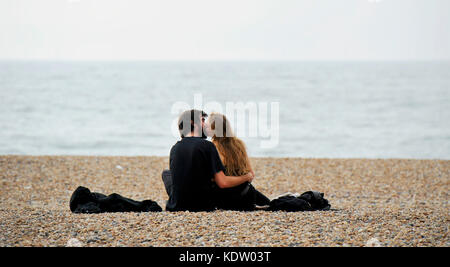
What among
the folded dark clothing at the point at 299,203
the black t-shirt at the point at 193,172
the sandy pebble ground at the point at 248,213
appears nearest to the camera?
the sandy pebble ground at the point at 248,213

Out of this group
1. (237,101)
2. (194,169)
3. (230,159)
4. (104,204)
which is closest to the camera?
(194,169)

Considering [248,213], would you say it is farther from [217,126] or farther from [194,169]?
[217,126]

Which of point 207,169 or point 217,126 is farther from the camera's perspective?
point 217,126

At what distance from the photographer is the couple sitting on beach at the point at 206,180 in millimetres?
4984

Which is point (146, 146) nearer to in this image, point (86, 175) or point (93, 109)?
point (86, 175)

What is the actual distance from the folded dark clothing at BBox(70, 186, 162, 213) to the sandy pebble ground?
9.7 inches

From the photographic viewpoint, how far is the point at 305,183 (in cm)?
895

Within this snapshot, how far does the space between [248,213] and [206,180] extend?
1.92 feet

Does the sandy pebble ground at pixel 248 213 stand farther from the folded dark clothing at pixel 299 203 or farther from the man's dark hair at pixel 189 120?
the man's dark hair at pixel 189 120

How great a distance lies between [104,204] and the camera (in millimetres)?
5488

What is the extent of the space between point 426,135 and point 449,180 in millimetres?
10972

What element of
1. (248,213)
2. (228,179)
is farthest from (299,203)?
(228,179)

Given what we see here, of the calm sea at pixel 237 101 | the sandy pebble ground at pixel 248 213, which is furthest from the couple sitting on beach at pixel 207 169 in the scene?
the calm sea at pixel 237 101
